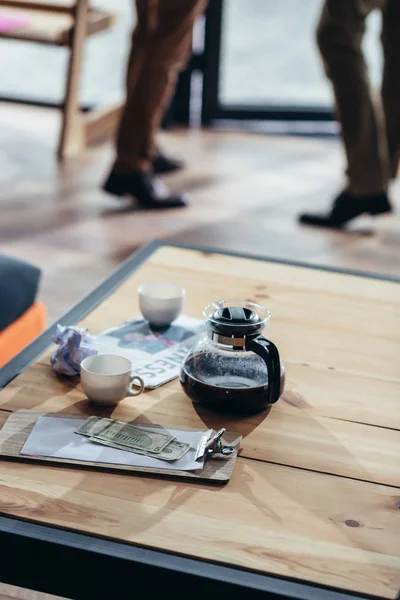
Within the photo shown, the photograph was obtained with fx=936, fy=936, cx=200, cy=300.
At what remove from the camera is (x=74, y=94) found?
3375 mm

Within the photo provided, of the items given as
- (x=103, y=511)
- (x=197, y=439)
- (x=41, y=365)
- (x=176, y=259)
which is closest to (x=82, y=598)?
(x=103, y=511)

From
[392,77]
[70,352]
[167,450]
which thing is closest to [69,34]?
[392,77]

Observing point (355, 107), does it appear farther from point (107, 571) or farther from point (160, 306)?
point (107, 571)

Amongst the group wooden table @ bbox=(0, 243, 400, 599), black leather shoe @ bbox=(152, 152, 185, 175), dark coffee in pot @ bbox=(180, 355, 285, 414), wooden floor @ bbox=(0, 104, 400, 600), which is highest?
dark coffee in pot @ bbox=(180, 355, 285, 414)

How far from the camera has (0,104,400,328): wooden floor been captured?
2.60 meters

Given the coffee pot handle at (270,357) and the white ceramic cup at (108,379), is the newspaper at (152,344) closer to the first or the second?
the white ceramic cup at (108,379)

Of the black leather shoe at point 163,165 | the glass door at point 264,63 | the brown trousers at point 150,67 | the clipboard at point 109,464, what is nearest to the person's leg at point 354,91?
the brown trousers at point 150,67

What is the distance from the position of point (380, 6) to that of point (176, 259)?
1.40 m

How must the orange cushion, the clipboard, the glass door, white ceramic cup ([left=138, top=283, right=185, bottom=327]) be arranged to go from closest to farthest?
1. the clipboard
2. white ceramic cup ([left=138, top=283, right=185, bottom=327])
3. the orange cushion
4. the glass door

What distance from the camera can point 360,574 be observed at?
0.87 meters

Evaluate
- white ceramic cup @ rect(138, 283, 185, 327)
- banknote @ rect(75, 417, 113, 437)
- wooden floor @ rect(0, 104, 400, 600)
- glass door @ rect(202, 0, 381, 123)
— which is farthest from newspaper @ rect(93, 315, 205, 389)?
glass door @ rect(202, 0, 381, 123)

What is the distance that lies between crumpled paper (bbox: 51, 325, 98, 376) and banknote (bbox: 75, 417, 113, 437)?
0.13 meters

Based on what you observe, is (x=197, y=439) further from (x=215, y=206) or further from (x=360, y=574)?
(x=215, y=206)

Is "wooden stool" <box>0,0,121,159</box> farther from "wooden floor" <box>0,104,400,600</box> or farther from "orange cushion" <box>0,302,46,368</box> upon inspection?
"orange cushion" <box>0,302,46,368</box>
